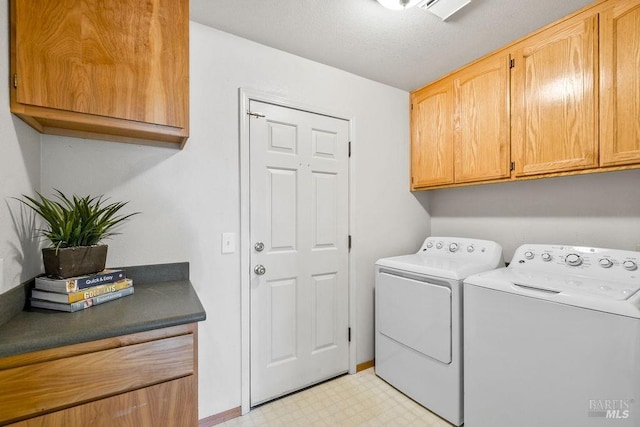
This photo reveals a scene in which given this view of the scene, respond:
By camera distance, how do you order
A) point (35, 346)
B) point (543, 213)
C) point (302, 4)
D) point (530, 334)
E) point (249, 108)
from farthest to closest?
point (543, 213) < point (249, 108) < point (302, 4) < point (530, 334) < point (35, 346)

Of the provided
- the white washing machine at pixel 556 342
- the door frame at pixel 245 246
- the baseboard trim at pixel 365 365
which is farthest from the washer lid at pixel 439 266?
the door frame at pixel 245 246

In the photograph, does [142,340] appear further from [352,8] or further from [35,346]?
[352,8]

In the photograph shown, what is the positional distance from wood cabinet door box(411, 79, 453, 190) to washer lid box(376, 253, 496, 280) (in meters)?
0.64

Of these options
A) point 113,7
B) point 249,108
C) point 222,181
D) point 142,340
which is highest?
point 113,7

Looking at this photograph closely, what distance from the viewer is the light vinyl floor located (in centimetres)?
172

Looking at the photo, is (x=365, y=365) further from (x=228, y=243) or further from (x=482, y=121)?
(x=482, y=121)

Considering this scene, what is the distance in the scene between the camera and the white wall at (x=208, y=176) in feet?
4.72

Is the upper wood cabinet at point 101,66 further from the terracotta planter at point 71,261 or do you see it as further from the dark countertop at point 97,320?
the dark countertop at point 97,320

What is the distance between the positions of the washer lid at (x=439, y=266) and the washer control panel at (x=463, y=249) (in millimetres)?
Answer: 61

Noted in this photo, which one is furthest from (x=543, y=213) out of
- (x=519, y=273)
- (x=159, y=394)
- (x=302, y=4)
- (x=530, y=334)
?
(x=159, y=394)

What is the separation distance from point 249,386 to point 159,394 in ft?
3.21

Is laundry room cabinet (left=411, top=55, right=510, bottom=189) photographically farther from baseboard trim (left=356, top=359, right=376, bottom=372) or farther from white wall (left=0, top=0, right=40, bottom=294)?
white wall (left=0, top=0, right=40, bottom=294)

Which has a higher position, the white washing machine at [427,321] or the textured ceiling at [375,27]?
the textured ceiling at [375,27]

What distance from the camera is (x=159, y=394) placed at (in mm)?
964
